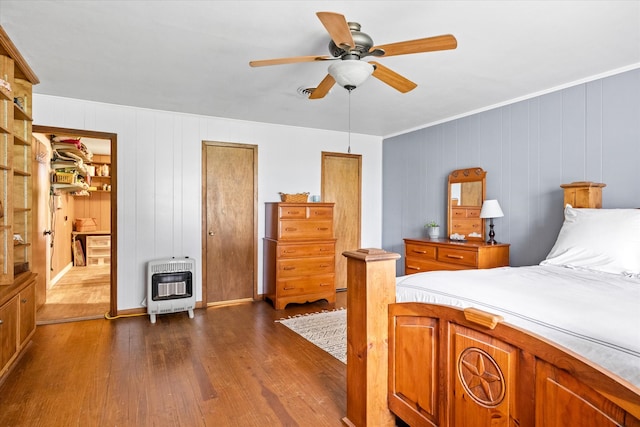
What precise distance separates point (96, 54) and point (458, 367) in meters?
3.21

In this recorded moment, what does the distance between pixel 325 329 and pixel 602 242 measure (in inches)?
95.9

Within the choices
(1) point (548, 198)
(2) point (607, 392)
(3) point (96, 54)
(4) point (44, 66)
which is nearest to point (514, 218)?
(1) point (548, 198)

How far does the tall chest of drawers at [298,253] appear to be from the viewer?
4.48m

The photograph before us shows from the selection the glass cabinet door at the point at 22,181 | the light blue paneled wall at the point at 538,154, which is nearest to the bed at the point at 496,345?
the light blue paneled wall at the point at 538,154

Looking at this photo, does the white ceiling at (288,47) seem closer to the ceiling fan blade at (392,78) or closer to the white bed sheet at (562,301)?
the ceiling fan blade at (392,78)

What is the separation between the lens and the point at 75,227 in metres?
A: 7.73

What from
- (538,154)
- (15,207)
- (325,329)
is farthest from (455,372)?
(15,207)

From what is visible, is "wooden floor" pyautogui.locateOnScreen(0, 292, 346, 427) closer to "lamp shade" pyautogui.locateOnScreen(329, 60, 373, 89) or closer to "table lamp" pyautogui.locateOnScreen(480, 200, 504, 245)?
"lamp shade" pyautogui.locateOnScreen(329, 60, 373, 89)

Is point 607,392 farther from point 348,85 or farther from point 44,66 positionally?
point 44,66

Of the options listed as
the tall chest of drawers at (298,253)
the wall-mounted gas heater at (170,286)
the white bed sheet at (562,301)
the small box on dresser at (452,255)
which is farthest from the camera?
the tall chest of drawers at (298,253)

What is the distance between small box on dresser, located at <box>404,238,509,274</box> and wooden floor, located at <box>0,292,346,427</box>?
5.80 ft

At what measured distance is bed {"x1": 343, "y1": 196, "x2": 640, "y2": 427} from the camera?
1.11 meters

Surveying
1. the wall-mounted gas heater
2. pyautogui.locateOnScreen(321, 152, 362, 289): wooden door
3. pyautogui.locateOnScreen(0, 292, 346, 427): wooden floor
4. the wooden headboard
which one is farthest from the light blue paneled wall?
the wall-mounted gas heater

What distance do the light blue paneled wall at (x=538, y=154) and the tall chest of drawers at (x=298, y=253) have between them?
4.59 feet
